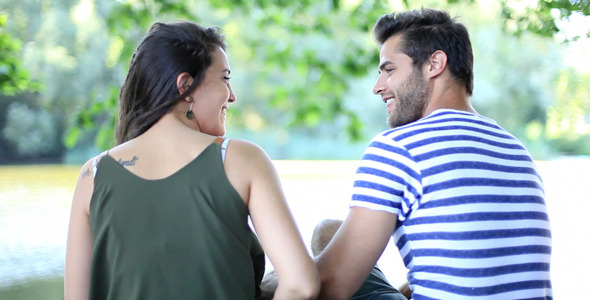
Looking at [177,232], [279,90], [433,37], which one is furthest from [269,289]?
[279,90]

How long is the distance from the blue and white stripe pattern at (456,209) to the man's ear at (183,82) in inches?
15.6

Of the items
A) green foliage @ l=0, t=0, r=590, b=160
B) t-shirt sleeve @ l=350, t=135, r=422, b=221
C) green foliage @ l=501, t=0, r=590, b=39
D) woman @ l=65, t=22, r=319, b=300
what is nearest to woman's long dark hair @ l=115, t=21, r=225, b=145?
woman @ l=65, t=22, r=319, b=300

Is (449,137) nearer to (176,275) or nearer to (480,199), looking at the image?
(480,199)

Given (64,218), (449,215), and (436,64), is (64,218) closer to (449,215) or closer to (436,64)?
(436,64)

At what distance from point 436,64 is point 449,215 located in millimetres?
521

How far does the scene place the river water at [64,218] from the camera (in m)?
4.52

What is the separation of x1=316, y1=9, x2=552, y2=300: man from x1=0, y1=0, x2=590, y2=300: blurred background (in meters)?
1.53

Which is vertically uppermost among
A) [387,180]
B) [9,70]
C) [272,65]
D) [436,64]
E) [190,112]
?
[272,65]

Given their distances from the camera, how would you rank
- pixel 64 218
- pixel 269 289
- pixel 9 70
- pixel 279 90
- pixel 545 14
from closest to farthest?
pixel 269 289 → pixel 545 14 → pixel 9 70 → pixel 279 90 → pixel 64 218

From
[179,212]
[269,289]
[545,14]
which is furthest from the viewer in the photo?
[545,14]

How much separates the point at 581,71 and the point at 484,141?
6.35 m

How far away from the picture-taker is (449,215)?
4.14ft

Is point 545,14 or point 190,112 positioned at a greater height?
point 545,14

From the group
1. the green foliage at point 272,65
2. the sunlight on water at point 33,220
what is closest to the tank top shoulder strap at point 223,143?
the green foliage at point 272,65
